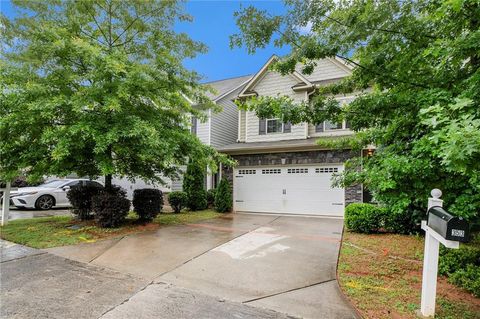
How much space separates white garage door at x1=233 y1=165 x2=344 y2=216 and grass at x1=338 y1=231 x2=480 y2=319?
167 inches

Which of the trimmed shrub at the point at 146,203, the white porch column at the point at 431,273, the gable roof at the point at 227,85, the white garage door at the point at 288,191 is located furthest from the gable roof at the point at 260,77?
the white porch column at the point at 431,273

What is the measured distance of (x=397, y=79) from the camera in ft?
14.6

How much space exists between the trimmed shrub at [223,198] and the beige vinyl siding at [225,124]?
2.62m

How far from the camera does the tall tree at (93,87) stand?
21.4 ft

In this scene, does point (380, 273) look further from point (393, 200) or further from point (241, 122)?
point (241, 122)

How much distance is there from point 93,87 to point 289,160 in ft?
25.5

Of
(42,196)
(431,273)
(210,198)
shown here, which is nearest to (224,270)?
(431,273)

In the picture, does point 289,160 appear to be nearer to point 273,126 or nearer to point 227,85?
point 273,126

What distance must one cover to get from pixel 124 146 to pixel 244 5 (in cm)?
451

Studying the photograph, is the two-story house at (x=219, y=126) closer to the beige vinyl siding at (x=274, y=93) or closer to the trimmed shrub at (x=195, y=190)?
the trimmed shrub at (x=195, y=190)

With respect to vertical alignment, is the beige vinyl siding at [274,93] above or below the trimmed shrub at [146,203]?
above

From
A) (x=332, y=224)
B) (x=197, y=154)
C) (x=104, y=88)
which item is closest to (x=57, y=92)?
(x=104, y=88)

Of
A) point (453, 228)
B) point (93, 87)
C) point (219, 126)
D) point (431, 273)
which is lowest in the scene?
point (431, 273)

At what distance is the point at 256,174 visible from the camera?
12.4 metres
